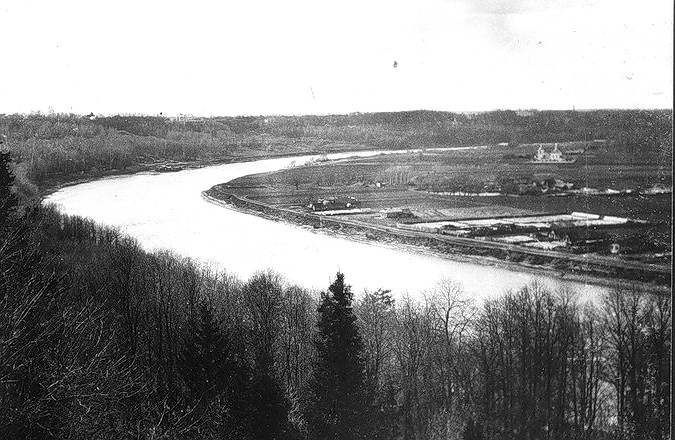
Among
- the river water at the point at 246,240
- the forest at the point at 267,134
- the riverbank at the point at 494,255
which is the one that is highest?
the forest at the point at 267,134

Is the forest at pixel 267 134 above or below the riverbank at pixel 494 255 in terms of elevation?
above

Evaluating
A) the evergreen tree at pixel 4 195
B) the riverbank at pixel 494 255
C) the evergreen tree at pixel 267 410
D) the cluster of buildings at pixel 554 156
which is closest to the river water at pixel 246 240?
the riverbank at pixel 494 255

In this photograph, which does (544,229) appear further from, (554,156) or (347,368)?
(347,368)

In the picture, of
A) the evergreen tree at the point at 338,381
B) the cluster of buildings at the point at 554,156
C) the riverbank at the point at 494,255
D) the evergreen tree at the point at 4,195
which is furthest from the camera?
the evergreen tree at the point at 4,195

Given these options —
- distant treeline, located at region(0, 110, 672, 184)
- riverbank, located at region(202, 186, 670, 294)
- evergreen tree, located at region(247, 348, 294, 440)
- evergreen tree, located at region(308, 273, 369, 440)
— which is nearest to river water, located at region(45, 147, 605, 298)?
riverbank, located at region(202, 186, 670, 294)

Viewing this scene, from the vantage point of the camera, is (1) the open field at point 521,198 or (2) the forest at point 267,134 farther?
(2) the forest at point 267,134

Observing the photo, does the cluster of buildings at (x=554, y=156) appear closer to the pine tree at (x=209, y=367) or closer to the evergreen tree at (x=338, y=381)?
the evergreen tree at (x=338, y=381)

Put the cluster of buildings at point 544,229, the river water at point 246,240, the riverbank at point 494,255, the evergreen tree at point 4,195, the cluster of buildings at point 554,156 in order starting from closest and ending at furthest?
the riverbank at point 494,255 → the cluster of buildings at point 544,229 → the cluster of buildings at point 554,156 → the evergreen tree at point 4,195 → the river water at point 246,240
